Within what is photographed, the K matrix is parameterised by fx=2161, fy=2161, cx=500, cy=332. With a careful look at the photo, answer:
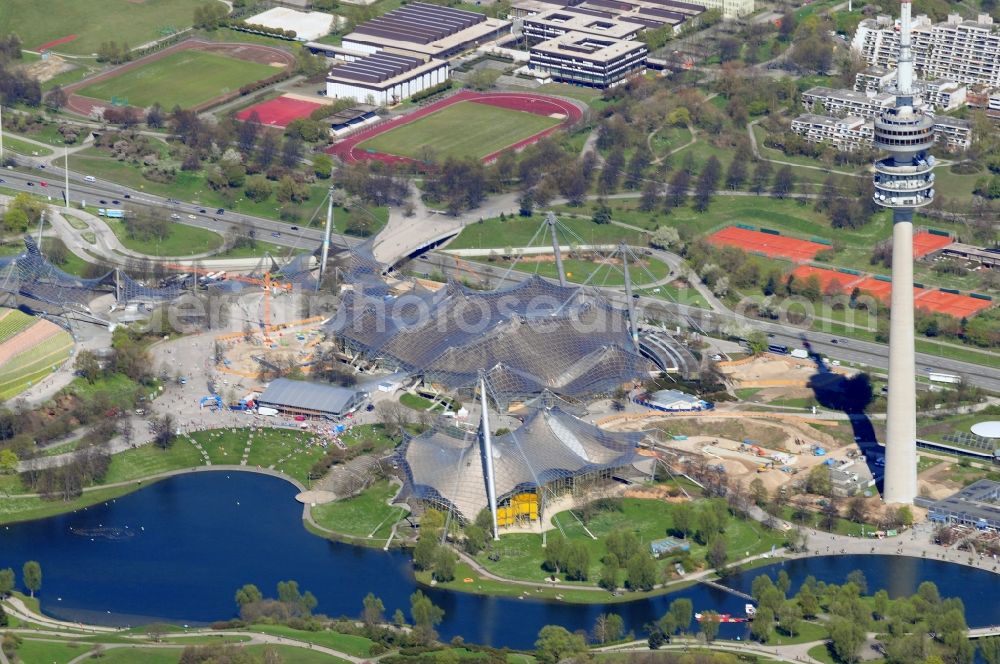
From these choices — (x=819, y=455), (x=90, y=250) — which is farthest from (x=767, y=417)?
(x=90, y=250)

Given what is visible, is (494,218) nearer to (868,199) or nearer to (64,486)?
(868,199)

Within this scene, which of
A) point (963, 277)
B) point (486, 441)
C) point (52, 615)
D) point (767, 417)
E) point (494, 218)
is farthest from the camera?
point (494, 218)

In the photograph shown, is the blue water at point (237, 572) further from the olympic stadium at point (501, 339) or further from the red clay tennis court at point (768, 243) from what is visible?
the red clay tennis court at point (768, 243)

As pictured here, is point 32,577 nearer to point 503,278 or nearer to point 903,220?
point 903,220

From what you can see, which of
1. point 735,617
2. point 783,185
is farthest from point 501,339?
point 783,185

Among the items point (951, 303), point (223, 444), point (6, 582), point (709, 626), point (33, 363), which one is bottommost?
point (33, 363)

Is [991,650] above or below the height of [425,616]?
above
